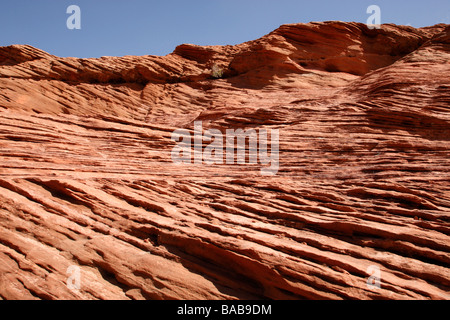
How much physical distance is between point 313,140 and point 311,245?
20.6 ft

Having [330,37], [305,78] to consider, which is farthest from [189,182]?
[330,37]

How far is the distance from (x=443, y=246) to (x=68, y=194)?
7.42m

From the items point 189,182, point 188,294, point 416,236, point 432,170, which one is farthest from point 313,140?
point 188,294

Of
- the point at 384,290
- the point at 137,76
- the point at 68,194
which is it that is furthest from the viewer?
the point at 137,76

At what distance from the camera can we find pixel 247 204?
7500 mm

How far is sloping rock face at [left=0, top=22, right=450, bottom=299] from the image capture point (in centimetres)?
507

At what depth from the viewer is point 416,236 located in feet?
19.0

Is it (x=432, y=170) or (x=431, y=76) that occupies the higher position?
(x=431, y=76)

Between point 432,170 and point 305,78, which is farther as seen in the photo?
point 305,78

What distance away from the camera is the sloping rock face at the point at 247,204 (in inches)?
200

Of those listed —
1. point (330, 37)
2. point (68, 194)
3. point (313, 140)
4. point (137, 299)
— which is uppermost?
point (330, 37)

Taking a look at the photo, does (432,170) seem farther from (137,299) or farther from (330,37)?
(330,37)

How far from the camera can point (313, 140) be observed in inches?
453

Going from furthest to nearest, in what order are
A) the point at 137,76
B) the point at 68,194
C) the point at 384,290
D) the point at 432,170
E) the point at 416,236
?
1. the point at 137,76
2. the point at 432,170
3. the point at 68,194
4. the point at 416,236
5. the point at 384,290
